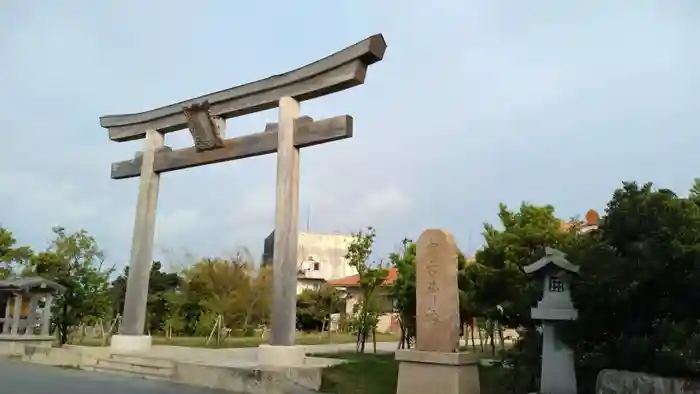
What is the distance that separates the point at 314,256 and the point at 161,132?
32436 millimetres

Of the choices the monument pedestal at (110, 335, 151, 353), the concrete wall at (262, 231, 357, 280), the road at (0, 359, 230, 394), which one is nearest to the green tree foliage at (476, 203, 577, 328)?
the road at (0, 359, 230, 394)

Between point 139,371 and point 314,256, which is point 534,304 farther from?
point 314,256

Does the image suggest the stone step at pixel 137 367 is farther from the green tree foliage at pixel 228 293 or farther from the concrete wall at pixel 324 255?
the concrete wall at pixel 324 255

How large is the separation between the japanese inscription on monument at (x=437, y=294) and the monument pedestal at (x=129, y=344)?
788 cm

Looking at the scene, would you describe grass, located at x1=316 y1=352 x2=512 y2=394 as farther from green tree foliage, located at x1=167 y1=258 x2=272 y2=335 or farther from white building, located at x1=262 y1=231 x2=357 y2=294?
white building, located at x1=262 y1=231 x2=357 y2=294

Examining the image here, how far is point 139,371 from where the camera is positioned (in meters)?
11.6

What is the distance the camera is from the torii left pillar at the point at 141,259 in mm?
13453

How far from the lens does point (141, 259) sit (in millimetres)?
14086

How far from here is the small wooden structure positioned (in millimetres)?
17609

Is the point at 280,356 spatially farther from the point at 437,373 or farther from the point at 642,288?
→ the point at 642,288

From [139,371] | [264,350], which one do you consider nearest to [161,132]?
[139,371]

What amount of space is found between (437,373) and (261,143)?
21.2 feet

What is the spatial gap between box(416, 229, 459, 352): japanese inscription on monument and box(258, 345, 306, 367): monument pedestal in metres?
2.89

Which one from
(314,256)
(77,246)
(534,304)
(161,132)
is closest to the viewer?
(534,304)
